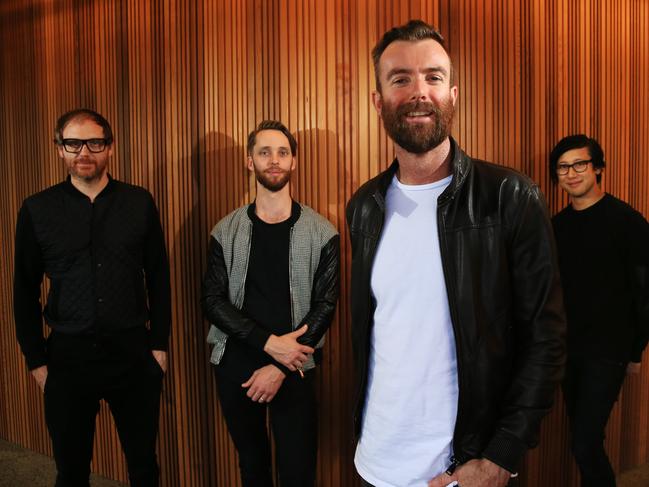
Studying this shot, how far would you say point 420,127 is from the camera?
1.38 metres

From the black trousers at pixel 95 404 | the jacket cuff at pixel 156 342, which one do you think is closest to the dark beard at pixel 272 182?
the jacket cuff at pixel 156 342

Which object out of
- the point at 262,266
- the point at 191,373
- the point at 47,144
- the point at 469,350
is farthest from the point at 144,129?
the point at 469,350

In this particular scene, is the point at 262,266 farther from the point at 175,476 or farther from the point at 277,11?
the point at 175,476

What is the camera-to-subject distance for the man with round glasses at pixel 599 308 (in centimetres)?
246

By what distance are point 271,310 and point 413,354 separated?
1.15 m

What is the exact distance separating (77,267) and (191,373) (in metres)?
1.13

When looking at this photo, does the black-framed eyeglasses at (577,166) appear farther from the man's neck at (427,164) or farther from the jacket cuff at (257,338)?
the jacket cuff at (257,338)

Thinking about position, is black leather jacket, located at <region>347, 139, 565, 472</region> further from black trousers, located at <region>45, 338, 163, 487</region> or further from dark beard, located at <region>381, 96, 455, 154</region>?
black trousers, located at <region>45, 338, 163, 487</region>

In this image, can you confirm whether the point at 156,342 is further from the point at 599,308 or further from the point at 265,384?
the point at 599,308

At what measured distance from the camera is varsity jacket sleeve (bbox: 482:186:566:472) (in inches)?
50.1

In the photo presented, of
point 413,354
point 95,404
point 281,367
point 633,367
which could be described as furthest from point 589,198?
point 95,404

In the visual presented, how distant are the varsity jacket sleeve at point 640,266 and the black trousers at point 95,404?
264 cm

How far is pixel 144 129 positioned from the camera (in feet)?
10.3

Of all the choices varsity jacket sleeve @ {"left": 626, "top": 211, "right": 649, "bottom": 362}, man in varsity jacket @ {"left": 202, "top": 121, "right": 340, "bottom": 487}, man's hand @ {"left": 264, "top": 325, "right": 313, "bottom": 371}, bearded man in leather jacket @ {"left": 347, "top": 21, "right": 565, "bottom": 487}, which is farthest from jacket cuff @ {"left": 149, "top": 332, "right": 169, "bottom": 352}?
varsity jacket sleeve @ {"left": 626, "top": 211, "right": 649, "bottom": 362}
